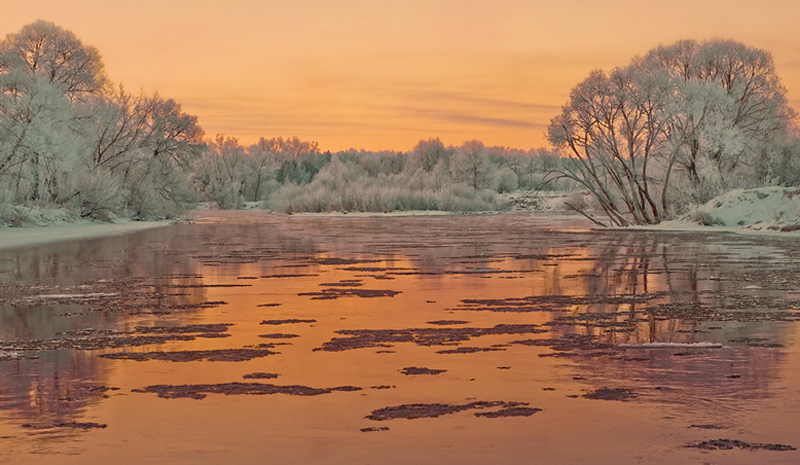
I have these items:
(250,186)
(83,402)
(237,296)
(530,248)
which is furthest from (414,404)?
(250,186)

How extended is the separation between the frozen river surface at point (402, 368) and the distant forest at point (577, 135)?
2641 centimetres

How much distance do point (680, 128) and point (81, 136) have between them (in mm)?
36434

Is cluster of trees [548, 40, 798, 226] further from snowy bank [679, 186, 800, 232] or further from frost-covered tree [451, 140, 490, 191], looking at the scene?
frost-covered tree [451, 140, 490, 191]

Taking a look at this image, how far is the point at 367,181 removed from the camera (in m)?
111

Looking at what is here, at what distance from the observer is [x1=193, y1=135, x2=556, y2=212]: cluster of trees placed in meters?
92.2

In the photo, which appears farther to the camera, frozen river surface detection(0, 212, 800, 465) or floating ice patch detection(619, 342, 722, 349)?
floating ice patch detection(619, 342, 722, 349)

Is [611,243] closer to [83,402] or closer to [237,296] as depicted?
[237,296]

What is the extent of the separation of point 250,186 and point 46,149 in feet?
293

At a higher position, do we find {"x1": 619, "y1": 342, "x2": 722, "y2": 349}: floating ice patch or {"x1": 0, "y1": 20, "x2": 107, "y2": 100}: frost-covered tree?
{"x1": 0, "y1": 20, "x2": 107, "y2": 100}: frost-covered tree

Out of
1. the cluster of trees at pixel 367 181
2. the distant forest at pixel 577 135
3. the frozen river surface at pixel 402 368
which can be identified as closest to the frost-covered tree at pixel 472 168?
the cluster of trees at pixel 367 181

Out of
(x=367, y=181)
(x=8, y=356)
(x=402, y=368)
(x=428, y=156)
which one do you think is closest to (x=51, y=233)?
(x=8, y=356)

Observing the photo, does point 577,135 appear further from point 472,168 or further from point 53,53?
point 472,168

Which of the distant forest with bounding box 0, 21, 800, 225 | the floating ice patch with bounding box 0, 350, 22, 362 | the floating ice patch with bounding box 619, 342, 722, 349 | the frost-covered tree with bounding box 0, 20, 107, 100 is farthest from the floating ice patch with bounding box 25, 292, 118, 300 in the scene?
the frost-covered tree with bounding box 0, 20, 107, 100

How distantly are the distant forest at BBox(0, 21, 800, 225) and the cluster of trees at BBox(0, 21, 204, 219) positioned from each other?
0.10 m
